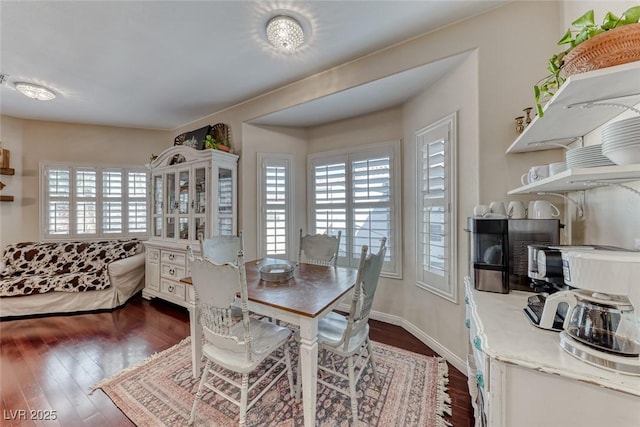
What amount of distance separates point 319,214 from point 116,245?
120 inches

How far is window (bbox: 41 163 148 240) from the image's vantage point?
3877 mm

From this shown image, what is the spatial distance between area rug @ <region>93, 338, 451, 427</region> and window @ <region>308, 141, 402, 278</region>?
109 centimetres

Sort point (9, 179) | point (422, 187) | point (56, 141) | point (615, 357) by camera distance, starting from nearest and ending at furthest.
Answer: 1. point (615, 357)
2. point (422, 187)
3. point (9, 179)
4. point (56, 141)

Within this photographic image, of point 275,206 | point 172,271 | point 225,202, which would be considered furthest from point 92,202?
point 275,206

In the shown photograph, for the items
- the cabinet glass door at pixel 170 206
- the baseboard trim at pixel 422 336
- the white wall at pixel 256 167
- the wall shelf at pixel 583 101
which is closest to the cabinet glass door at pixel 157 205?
the cabinet glass door at pixel 170 206

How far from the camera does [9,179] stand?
12.0 ft

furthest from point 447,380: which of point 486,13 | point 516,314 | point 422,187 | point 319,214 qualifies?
point 486,13

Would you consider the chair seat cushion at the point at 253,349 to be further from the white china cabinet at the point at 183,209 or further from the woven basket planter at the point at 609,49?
the woven basket planter at the point at 609,49

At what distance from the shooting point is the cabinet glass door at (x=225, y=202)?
3184mm

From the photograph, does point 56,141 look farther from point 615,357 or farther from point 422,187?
point 615,357

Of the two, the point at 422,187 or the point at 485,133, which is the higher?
the point at 485,133

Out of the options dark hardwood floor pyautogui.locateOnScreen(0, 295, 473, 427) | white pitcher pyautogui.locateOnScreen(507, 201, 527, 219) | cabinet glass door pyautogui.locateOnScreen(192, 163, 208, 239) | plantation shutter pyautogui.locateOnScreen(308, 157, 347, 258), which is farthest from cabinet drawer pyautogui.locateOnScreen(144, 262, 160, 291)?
white pitcher pyautogui.locateOnScreen(507, 201, 527, 219)

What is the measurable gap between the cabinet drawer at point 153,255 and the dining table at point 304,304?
215 cm

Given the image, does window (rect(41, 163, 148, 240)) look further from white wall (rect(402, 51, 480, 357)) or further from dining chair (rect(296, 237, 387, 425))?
white wall (rect(402, 51, 480, 357))
